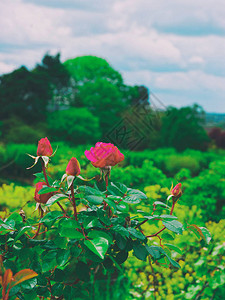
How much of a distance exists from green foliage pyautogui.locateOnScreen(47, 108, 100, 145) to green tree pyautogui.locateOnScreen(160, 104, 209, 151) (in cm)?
504

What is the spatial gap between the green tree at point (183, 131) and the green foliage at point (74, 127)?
16.5ft

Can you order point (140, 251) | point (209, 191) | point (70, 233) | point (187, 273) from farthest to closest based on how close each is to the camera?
point (209, 191)
point (187, 273)
point (140, 251)
point (70, 233)

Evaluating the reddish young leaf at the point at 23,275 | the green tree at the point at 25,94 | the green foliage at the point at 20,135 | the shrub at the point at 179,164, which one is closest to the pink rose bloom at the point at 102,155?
the reddish young leaf at the point at 23,275

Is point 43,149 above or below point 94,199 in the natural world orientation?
above

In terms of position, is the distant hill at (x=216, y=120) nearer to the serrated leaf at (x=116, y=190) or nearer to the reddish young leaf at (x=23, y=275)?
the serrated leaf at (x=116, y=190)

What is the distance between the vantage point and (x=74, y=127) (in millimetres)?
20578

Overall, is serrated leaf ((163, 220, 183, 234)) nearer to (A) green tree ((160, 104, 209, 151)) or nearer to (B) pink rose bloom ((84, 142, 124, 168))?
(B) pink rose bloom ((84, 142, 124, 168))

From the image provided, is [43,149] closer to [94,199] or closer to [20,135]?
[94,199]

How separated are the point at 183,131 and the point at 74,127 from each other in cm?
660

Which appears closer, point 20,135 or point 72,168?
point 72,168

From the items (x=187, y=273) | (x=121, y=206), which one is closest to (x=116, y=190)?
(x=121, y=206)

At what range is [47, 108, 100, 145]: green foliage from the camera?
2073 centimetres

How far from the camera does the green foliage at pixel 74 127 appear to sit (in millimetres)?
20734

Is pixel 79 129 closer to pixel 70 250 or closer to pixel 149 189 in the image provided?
pixel 149 189
